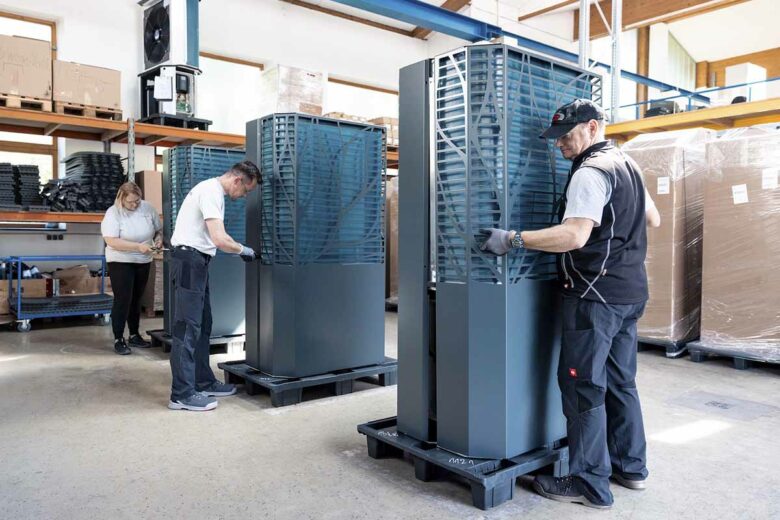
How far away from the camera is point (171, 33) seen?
7625mm

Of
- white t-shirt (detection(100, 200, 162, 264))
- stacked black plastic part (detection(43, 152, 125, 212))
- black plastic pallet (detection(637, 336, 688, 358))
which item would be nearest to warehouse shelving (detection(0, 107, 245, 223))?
stacked black plastic part (detection(43, 152, 125, 212))

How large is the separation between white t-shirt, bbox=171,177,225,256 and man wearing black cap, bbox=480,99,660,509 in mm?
1969

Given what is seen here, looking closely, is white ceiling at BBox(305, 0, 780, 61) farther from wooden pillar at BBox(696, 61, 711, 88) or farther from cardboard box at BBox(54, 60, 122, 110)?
cardboard box at BBox(54, 60, 122, 110)

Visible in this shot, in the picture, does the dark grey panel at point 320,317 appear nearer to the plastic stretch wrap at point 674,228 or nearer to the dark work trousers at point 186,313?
the dark work trousers at point 186,313

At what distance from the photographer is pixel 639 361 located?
5.39 m

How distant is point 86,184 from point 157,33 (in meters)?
2.32

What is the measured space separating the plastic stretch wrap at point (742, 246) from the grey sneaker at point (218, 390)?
4106 mm

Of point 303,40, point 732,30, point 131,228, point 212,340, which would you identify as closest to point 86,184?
point 131,228

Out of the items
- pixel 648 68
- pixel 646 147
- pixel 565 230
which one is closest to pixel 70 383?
pixel 565 230

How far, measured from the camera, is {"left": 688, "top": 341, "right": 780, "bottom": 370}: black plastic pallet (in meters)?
4.94

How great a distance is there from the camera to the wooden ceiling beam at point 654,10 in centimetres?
1030

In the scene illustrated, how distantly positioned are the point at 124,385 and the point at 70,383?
433 millimetres

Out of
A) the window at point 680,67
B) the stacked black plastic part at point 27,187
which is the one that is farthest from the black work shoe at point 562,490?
the window at point 680,67

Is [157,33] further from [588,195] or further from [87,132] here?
[588,195]
